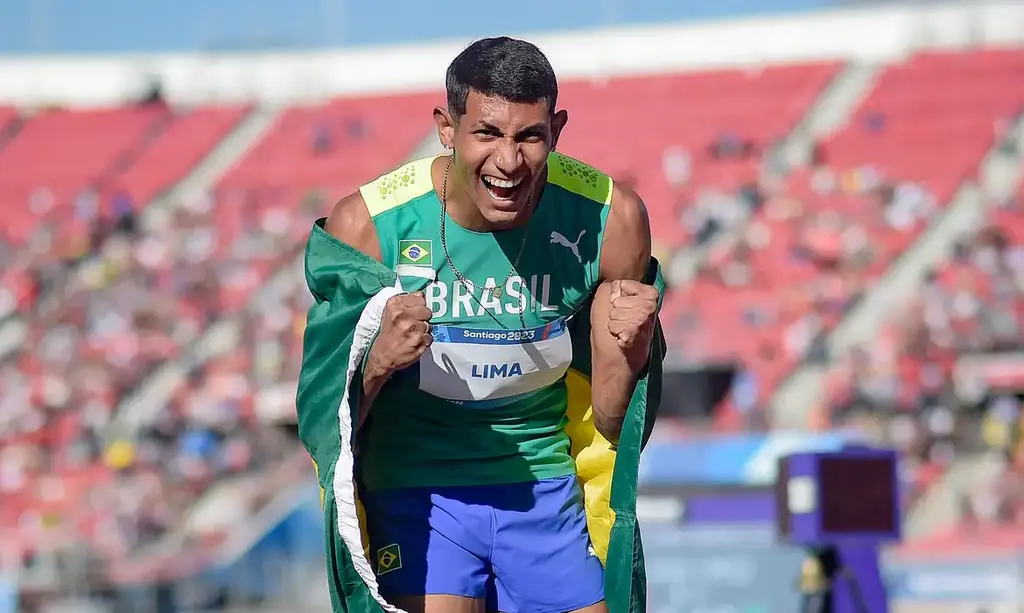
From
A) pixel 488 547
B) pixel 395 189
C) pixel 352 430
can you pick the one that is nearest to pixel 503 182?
pixel 395 189

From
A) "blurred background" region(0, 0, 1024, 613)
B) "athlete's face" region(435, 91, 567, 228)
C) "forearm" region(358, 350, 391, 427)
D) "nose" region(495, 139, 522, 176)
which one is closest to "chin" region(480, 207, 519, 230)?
"athlete's face" region(435, 91, 567, 228)

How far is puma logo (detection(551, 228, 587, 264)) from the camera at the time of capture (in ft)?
11.5

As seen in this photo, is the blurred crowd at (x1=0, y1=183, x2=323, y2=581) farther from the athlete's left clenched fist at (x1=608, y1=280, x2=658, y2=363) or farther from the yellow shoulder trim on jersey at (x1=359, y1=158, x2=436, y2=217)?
the athlete's left clenched fist at (x1=608, y1=280, x2=658, y2=363)

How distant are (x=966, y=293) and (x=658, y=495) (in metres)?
5.67

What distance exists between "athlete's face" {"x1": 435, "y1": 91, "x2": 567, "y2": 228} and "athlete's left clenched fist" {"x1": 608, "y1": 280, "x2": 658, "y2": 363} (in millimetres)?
301

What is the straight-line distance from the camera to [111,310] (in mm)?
18984

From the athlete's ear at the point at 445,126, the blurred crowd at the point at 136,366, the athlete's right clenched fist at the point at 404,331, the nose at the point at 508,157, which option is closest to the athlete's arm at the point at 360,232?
the athlete's right clenched fist at the point at 404,331

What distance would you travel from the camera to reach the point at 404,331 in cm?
315

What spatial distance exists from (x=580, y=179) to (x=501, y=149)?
414mm

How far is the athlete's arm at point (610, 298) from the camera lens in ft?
11.6

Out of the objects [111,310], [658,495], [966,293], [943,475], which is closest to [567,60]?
[111,310]

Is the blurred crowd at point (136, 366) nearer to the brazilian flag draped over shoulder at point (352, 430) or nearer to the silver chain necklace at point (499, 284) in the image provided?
the brazilian flag draped over shoulder at point (352, 430)

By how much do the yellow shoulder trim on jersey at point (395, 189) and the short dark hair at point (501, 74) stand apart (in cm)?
24

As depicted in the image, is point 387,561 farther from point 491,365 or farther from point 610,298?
point 610,298
